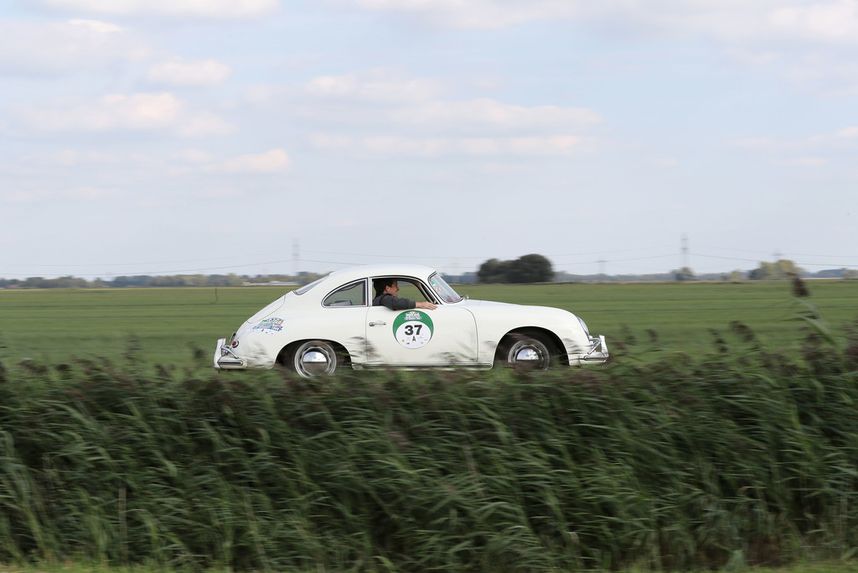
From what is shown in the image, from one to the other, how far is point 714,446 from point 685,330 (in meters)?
13.7

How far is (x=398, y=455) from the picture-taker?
6941mm

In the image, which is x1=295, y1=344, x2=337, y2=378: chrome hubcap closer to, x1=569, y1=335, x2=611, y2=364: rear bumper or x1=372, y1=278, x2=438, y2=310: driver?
x1=372, y1=278, x2=438, y2=310: driver

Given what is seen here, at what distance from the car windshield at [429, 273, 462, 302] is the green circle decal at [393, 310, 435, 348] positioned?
478mm

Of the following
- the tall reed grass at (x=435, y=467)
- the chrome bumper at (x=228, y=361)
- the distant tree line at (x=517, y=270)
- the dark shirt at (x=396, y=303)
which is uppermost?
the distant tree line at (x=517, y=270)

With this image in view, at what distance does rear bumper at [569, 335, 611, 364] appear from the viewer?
428 inches

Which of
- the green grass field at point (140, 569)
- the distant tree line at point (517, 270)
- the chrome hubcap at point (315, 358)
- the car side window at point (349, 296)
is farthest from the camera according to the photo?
the distant tree line at point (517, 270)

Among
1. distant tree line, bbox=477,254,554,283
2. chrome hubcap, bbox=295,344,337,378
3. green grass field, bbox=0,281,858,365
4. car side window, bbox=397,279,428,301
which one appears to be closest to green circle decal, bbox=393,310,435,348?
car side window, bbox=397,279,428,301

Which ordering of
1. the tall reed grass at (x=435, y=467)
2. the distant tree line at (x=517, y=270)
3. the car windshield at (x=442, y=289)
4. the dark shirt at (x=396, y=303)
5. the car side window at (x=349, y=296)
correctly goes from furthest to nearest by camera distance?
the distant tree line at (x=517, y=270) → the car windshield at (x=442, y=289) → the car side window at (x=349, y=296) → the dark shirt at (x=396, y=303) → the tall reed grass at (x=435, y=467)

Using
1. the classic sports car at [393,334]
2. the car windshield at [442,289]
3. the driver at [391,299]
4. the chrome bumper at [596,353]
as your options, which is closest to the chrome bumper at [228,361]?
the classic sports car at [393,334]

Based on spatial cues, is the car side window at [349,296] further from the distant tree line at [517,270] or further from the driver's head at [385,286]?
the distant tree line at [517,270]

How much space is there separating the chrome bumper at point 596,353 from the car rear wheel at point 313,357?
9.21 feet

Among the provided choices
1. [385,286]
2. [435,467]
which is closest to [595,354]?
[385,286]

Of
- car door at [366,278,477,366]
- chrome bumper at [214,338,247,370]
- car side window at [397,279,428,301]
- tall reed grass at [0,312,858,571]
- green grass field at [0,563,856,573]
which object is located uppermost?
car side window at [397,279,428,301]

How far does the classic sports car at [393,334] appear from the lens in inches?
428
